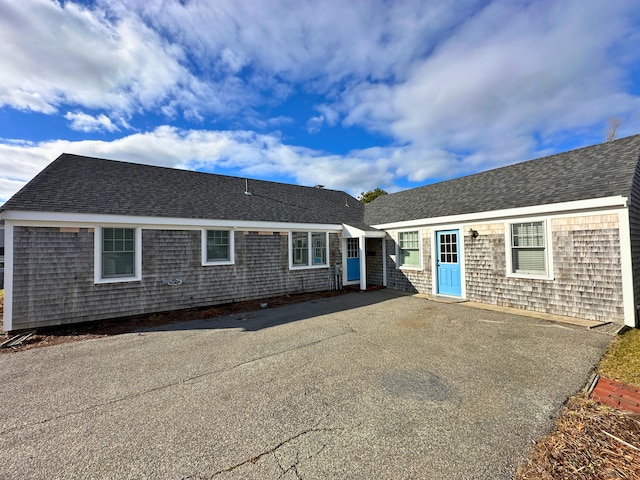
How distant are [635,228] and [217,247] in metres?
11.7

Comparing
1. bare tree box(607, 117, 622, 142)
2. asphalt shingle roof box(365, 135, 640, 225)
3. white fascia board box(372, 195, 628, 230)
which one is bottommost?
white fascia board box(372, 195, 628, 230)

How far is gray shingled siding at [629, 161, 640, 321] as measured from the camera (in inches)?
247

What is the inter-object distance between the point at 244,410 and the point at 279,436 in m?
0.67

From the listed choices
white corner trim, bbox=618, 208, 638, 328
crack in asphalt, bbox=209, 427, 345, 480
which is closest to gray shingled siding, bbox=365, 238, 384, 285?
white corner trim, bbox=618, 208, 638, 328

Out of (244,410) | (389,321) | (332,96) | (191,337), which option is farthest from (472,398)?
(332,96)

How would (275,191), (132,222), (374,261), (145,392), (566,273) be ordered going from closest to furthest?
1. (145,392)
2. (566,273)
3. (132,222)
4. (374,261)
5. (275,191)

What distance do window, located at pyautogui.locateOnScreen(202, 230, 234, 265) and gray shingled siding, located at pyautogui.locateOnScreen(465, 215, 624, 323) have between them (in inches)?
339

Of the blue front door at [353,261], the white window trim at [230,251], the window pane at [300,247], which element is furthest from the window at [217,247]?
the blue front door at [353,261]

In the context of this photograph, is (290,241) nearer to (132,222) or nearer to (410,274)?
(410,274)

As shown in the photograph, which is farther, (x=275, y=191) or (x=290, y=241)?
(x=275, y=191)

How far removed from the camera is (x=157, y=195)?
914 cm

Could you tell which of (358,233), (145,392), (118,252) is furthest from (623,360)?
(118,252)

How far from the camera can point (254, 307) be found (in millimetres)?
8867

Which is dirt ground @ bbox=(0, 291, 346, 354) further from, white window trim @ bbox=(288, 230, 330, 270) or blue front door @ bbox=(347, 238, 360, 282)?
blue front door @ bbox=(347, 238, 360, 282)
